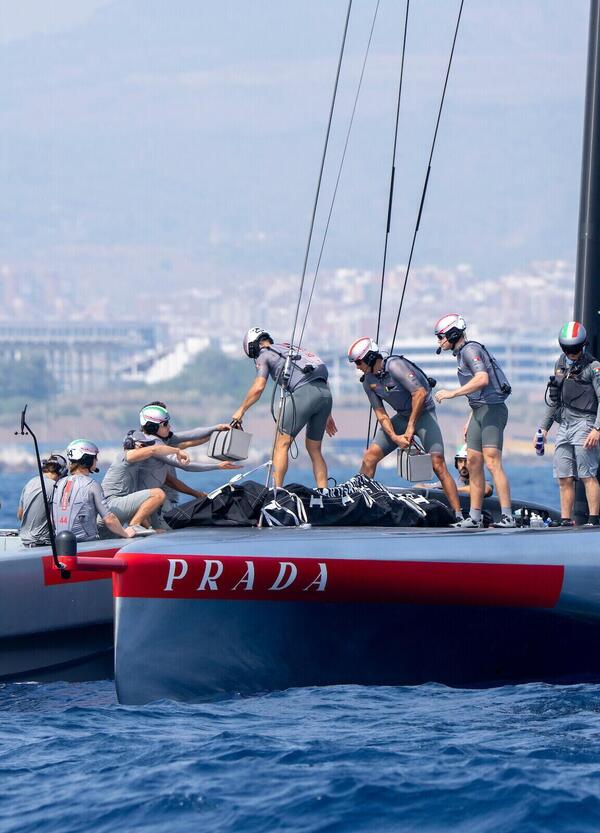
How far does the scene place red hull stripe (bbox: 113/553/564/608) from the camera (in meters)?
7.43

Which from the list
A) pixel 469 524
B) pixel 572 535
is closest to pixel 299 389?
pixel 469 524

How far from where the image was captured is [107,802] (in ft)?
19.5

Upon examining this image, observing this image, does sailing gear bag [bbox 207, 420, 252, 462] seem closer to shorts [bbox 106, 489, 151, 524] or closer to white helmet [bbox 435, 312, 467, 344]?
shorts [bbox 106, 489, 151, 524]

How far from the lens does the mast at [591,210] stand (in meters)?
9.50

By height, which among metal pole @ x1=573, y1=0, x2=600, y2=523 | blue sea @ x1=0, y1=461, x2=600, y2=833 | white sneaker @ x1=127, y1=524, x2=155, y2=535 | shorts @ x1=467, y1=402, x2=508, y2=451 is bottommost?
blue sea @ x1=0, y1=461, x2=600, y2=833

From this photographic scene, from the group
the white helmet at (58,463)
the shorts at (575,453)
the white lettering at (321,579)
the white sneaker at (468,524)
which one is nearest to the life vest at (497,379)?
the shorts at (575,453)

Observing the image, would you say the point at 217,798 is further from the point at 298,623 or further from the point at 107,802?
the point at 298,623

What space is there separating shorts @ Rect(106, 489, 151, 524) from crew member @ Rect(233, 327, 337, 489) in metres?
0.77

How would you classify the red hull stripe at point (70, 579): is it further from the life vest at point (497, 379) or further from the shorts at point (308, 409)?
the life vest at point (497, 379)

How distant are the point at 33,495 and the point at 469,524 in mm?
2818

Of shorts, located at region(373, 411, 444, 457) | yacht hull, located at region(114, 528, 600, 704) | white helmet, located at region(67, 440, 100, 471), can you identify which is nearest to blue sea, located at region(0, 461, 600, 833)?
yacht hull, located at region(114, 528, 600, 704)

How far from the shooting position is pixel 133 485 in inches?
382

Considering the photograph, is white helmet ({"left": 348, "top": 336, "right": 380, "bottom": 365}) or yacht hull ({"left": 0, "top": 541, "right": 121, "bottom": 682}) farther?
white helmet ({"left": 348, "top": 336, "right": 380, "bottom": 365})

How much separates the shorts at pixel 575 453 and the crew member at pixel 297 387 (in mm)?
1482
